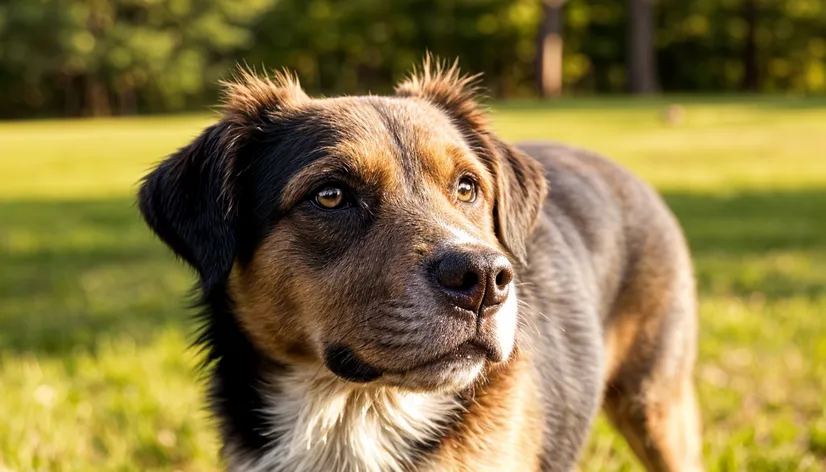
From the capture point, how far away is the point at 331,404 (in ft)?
11.6

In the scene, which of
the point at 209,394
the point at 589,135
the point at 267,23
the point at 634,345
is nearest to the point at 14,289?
the point at 209,394

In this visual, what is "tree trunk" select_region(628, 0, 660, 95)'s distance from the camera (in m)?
49.4

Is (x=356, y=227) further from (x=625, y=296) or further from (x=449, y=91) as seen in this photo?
(x=625, y=296)

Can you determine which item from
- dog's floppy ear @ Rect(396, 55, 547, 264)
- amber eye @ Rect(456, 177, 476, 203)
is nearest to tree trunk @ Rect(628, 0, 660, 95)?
dog's floppy ear @ Rect(396, 55, 547, 264)

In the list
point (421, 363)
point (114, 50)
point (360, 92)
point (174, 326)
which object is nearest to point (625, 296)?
point (421, 363)

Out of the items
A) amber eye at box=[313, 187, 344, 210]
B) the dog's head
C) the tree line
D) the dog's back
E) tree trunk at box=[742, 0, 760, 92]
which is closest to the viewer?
the dog's head

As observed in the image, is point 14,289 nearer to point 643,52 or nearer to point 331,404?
point 331,404

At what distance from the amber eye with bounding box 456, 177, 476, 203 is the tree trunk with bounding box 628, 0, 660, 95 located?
160 ft

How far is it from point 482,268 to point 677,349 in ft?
6.90

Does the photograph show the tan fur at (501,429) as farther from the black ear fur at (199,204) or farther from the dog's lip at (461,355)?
the black ear fur at (199,204)

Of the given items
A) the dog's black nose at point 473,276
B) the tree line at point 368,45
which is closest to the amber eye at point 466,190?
the dog's black nose at point 473,276

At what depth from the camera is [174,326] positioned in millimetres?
7363

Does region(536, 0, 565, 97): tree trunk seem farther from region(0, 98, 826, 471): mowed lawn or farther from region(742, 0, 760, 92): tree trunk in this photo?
region(0, 98, 826, 471): mowed lawn

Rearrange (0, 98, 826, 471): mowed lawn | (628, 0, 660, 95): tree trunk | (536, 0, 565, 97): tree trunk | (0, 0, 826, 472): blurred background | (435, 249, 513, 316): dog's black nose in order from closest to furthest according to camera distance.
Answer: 1. (435, 249, 513, 316): dog's black nose
2. (0, 98, 826, 471): mowed lawn
3. (0, 0, 826, 472): blurred background
4. (536, 0, 565, 97): tree trunk
5. (628, 0, 660, 95): tree trunk
